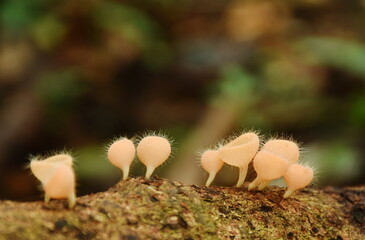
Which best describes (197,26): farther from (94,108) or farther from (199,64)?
(94,108)

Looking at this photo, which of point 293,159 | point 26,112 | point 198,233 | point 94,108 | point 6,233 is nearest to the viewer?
point 6,233

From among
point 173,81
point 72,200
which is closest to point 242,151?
point 72,200

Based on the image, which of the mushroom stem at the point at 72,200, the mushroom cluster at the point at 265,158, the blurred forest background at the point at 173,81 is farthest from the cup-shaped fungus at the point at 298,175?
the blurred forest background at the point at 173,81

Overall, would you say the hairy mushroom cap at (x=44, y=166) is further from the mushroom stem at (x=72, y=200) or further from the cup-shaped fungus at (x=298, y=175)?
the cup-shaped fungus at (x=298, y=175)

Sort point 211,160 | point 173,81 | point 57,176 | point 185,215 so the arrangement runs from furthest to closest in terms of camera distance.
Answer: point 173,81
point 211,160
point 185,215
point 57,176

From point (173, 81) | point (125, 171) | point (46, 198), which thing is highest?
point (173, 81)

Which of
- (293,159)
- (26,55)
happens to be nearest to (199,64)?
(26,55)

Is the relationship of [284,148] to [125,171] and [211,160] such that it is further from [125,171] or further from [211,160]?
[125,171]
